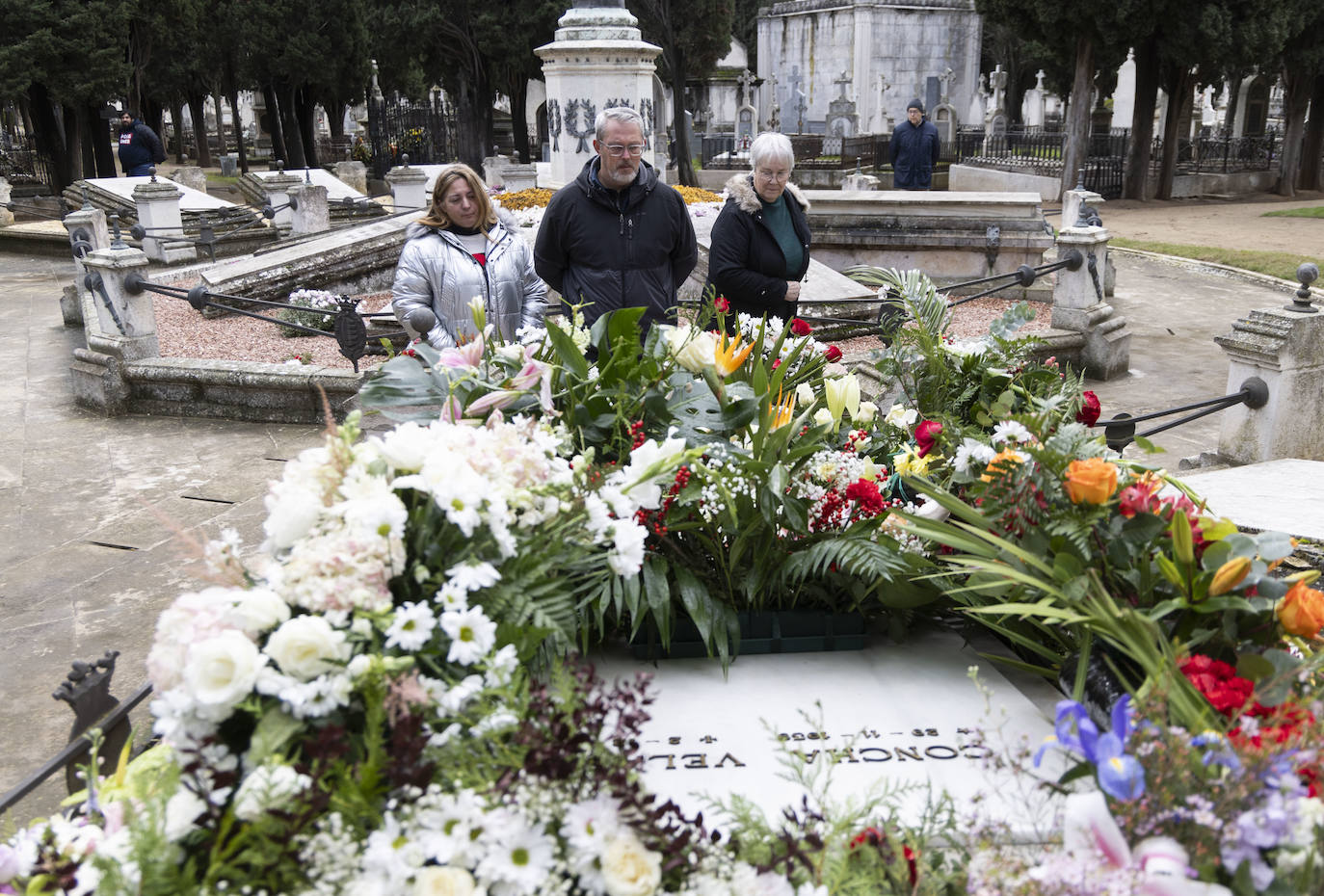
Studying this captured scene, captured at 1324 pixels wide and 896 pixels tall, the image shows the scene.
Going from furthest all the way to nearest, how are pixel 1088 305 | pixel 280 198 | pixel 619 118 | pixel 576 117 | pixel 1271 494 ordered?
pixel 280 198 < pixel 576 117 < pixel 1088 305 < pixel 619 118 < pixel 1271 494

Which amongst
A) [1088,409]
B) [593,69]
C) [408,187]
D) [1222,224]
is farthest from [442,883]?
[1222,224]

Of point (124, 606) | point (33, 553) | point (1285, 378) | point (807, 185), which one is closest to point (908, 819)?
point (124, 606)

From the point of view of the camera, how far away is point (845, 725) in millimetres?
2285

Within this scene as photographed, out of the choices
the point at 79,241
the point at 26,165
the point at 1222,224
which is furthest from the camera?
the point at 26,165

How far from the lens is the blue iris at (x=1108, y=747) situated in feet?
4.96

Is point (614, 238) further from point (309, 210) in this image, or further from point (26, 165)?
point (26, 165)

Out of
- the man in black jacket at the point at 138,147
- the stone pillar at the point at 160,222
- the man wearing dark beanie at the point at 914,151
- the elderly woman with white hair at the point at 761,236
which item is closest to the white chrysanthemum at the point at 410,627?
the elderly woman with white hair at the point at 761,236

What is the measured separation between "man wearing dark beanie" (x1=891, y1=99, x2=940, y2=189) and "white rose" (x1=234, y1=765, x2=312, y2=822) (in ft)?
41.7

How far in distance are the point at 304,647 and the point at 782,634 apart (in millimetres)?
1351

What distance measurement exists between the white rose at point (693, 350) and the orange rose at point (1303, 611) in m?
1.44

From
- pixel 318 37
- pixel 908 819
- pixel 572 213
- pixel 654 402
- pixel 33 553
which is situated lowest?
pixel 33 553

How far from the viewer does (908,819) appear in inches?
76.6

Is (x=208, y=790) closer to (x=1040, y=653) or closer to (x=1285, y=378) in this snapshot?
(x=1040, y=653)

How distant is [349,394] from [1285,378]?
553 cm
